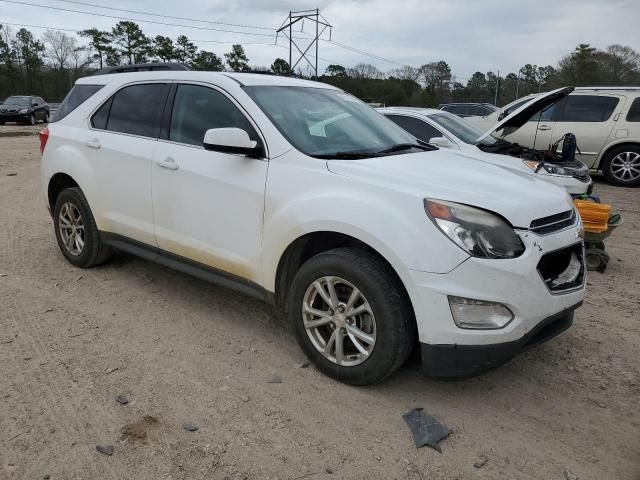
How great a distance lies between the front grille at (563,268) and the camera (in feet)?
8.98

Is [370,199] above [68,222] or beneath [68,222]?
above

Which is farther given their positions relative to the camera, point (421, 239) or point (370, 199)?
point (370, 199)

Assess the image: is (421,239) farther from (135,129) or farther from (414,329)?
(135,129)

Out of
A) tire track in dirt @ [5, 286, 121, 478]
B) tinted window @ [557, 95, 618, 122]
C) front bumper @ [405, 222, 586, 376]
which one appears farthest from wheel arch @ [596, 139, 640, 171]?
tire track in dirt @ [5, 286, 121, 478]

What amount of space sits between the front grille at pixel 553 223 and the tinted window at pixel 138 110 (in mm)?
2815

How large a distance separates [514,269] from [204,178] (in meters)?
2.10

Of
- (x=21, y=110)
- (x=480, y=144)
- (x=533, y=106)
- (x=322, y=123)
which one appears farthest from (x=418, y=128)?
(x=21, y=110)

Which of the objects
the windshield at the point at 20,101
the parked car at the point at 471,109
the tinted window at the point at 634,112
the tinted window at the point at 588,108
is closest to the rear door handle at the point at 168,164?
the tinted window at the point at 588,108

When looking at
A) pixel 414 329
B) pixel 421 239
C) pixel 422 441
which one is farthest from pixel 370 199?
pixel 422 441

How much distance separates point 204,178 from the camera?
140 inches

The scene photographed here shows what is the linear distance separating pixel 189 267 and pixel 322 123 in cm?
144

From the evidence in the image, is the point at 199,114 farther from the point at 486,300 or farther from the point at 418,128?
the point at 418,128

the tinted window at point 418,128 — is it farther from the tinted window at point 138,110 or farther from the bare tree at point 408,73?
the bare tree at point 408,73

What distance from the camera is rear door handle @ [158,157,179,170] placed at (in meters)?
3.74
